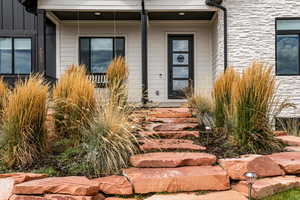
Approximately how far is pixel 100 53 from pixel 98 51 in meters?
0.08

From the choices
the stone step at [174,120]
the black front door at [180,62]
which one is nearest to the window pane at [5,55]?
the black front door at [180,62]

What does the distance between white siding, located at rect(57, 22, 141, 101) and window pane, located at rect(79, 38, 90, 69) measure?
152 mm

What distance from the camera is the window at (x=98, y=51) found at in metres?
9.94

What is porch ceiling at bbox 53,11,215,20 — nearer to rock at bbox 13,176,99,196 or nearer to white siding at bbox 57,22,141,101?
white siding at bbox 57,22,141,101

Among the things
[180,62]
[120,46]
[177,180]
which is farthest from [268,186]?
[120,46]

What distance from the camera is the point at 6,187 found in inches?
139

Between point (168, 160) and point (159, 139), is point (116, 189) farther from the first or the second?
point (159, 139)

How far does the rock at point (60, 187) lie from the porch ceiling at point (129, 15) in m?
6.30

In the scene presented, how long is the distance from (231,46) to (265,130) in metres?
4.26

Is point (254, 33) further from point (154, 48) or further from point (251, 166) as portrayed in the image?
point (251, 166)

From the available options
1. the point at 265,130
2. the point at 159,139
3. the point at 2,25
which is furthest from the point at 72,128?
the point at 2,25

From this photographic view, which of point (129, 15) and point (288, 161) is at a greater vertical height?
point (129, 15)

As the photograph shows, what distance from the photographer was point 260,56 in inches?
329

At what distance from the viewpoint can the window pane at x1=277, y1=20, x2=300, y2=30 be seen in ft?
27.3
